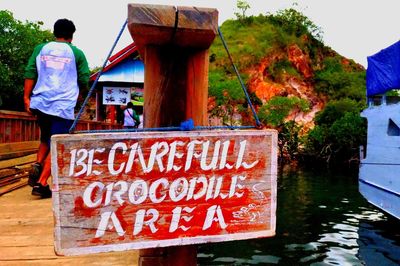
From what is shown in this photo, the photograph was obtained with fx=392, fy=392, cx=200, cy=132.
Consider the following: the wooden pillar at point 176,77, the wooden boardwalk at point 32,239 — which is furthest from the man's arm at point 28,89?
the wooden pillar at point 176,77

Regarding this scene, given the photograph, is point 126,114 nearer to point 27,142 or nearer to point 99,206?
point 27,142

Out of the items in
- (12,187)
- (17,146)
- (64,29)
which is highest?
(64,29)

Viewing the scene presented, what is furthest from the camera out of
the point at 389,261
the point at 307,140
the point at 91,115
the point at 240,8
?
the point at 240,8

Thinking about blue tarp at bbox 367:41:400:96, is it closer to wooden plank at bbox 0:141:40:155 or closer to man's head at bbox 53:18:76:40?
man's head at bbox 53:18:76:40

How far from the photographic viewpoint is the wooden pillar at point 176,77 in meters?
1.58

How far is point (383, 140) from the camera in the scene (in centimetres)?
A: 1016

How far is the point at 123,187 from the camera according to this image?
4.95 feet

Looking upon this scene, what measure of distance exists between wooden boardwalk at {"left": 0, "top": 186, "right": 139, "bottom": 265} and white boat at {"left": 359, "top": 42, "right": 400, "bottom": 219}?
320 inches

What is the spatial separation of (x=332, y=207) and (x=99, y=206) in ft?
41.5

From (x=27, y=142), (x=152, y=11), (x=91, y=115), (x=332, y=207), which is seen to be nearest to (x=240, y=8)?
(x=91, y=115)

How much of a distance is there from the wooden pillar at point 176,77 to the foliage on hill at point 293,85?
92.0 ft

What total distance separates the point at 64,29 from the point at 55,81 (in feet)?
1.97

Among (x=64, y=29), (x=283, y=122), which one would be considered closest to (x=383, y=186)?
(x=64, y=29)

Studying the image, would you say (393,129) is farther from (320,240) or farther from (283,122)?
(283,122)
